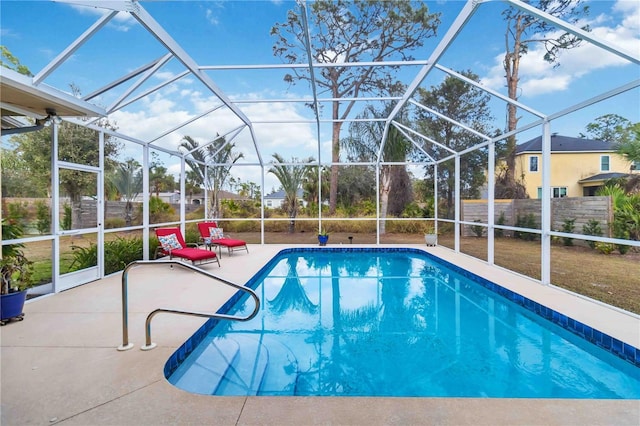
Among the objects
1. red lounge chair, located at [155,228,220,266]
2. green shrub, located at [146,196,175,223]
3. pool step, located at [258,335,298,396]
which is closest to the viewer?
pool step, located at [258,335,298,396]

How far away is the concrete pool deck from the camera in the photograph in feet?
6.93

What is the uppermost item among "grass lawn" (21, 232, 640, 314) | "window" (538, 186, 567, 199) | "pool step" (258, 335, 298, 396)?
"window" (538, 186, 567, 199)

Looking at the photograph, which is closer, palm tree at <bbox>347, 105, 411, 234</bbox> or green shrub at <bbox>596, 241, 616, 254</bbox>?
green shrub at <bbox>596, 241, 616, 254</bbox>

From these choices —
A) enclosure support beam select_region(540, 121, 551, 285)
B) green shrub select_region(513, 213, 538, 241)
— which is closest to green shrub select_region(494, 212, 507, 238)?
green shrub select_region(513, 213, 538, 241)

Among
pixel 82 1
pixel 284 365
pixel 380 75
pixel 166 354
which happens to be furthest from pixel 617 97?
pixel 380 75

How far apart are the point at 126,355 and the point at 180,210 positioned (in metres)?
6.85

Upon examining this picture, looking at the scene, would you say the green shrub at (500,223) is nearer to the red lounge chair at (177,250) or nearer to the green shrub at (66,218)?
the red lounge chair at (177,250)

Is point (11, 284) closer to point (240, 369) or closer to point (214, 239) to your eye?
point (240, 369)

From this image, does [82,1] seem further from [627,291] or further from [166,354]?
[627,291]

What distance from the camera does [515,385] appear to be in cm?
302

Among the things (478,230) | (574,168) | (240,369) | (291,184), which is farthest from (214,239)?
(574,168)

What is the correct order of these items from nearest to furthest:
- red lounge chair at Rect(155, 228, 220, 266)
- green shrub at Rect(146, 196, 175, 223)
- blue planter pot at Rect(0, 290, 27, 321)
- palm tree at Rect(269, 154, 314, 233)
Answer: blue planter pot at Rect(0, 290, 27, 321) < red lounge chair at Rect(155, 228, 220, 266) < green shrub at Rect(146, 196, 175, 223) < palm tree at Rect(269, 154, 314, 233)

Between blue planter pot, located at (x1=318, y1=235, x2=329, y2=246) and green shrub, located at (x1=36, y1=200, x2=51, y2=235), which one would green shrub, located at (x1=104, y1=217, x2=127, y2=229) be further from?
blue planter pot, located at (x1=318, y1=235, x2=329, y2=246)

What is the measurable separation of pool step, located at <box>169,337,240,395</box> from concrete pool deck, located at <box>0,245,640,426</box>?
0.23 m
